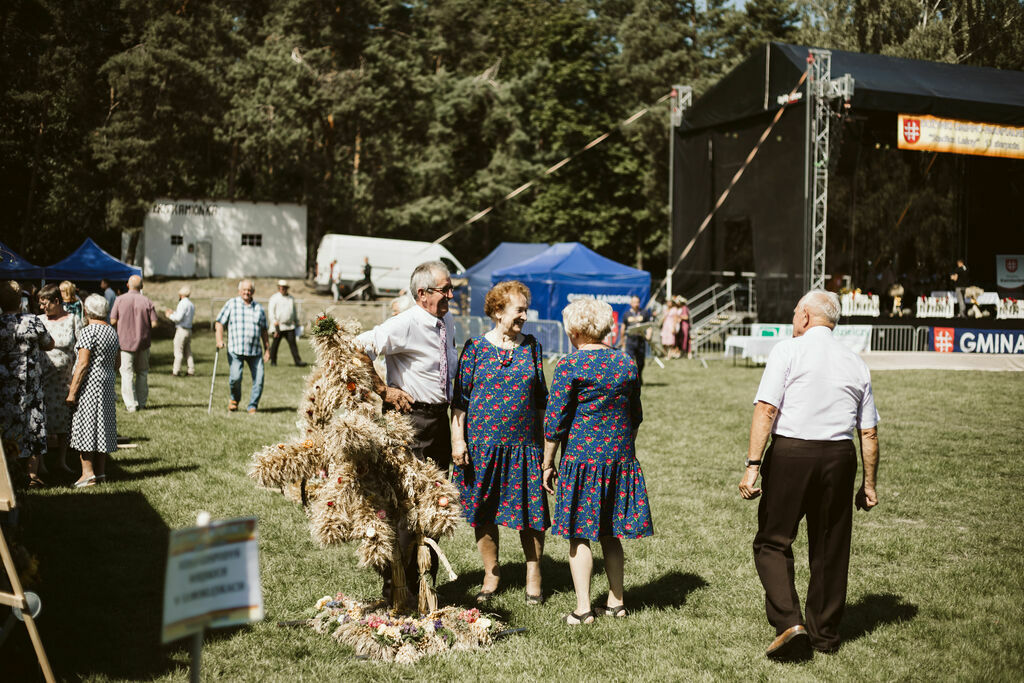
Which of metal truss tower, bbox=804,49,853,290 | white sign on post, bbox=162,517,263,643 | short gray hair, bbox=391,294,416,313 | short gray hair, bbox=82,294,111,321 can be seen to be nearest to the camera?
white sign on post, bbox=162,517,263,643

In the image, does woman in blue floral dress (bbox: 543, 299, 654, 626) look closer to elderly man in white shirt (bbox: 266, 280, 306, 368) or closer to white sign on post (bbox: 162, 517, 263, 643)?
white sign on post (bbox: 162, 517, 263, 643)

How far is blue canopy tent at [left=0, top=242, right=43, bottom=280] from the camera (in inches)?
661

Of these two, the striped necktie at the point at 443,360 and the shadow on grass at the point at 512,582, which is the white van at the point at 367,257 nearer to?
the shadow on grass at the point at 512,582

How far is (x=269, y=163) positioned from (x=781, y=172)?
27.4 meters

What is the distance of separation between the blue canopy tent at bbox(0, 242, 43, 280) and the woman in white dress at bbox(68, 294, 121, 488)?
10.0 meters

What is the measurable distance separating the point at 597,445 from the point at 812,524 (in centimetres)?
115

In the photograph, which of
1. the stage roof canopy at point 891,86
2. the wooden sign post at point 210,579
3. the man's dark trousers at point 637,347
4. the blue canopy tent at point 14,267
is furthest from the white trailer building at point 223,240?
the wooden sign post at point 210,579

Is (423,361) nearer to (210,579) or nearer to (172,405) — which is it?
(210,579)

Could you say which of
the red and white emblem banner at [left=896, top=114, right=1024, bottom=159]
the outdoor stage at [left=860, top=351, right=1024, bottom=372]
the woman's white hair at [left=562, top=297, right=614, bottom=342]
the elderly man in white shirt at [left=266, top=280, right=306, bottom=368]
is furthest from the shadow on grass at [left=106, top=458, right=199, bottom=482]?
the red and white emblem banner at [left=896, top=114, right=1024, bottom=159]

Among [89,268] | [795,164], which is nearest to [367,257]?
[89,268]

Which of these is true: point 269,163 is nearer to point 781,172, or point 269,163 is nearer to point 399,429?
point 781,172

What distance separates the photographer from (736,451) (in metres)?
10.1

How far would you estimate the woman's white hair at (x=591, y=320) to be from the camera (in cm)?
477

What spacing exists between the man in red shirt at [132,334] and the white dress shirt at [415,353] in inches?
330
